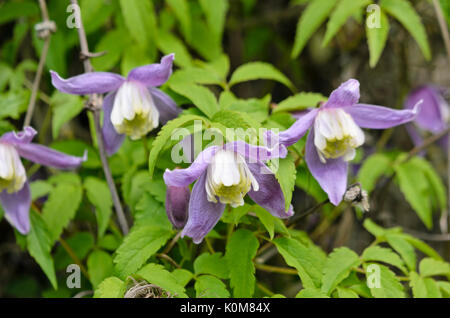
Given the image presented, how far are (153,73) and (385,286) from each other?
0.57m

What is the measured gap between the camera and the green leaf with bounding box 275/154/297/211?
77 centimetres

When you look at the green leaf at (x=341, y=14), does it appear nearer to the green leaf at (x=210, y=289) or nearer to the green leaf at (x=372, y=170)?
the green leaf at (x=372, y=170)

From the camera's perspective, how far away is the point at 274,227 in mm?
894

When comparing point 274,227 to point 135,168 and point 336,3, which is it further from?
point 336,3

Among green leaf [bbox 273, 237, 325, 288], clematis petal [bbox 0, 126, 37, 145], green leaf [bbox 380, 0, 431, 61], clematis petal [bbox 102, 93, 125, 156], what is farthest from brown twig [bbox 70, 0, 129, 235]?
green leaf [bbox 380, 0, 431, 61]

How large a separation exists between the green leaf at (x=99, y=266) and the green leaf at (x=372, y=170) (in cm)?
67

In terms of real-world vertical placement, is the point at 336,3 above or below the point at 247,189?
above

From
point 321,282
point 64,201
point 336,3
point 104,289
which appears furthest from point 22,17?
point 321,282

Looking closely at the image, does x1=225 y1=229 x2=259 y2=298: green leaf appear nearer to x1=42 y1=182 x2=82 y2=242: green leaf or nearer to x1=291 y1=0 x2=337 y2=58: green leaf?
x1=42 y1=182 x2=82 y2=242: green leaf

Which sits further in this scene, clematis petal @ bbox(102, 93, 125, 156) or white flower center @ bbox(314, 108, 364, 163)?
clematis petal @ bbox(102, 93, 125, 156)

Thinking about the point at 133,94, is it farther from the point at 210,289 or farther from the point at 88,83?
Answer: the point at 210,289

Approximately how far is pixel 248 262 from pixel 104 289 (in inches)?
9.5

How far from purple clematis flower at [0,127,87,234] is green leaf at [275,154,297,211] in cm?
43

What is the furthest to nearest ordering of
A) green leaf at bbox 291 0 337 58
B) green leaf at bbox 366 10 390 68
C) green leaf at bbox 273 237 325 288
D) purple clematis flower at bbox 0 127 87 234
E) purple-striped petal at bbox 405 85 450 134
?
purple-striped petal at bbox 405 85 450 134 < green leaf at bbox 291 0 337 58 < green leaf at bbox 366 10 390 68 < purple clematis flower at bbox 0 127 87 234 < green leaf at bbox 273 237 325 288
